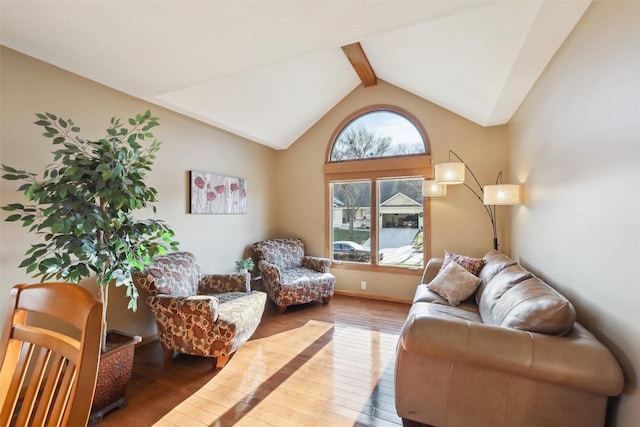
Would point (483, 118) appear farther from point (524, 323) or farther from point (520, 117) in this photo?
point (524, 323)

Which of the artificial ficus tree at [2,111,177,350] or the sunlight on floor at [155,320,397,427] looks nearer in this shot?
the artificial ficus tree at [2,111,177,350]

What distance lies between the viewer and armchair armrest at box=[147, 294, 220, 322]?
7.98 ft

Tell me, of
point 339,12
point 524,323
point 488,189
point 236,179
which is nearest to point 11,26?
point 339,12

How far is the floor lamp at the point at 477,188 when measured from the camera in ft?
10.0

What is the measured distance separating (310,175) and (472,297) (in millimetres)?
3046

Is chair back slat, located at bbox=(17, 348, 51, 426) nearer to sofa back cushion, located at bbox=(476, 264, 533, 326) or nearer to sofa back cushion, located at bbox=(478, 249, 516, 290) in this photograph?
sofa back cushion, located at bbox=(476, 264, 533, 326)

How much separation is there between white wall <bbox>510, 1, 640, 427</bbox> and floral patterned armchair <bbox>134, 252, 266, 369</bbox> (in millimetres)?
2469

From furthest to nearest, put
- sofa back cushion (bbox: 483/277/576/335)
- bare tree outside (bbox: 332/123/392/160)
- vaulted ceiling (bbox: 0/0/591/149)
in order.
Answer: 1. bare tree outside (bbox: 332/123/392/160)
2. vaulted ceiling (bbox: 0/0/591/149)
3. sofa back cushion (bbox: 483/277/576/335)

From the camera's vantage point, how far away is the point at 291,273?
14.1ft

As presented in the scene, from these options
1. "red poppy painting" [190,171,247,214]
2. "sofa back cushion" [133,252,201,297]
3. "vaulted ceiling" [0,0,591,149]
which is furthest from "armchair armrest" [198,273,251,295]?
"vaulted ceiling" [0,0,591,149]

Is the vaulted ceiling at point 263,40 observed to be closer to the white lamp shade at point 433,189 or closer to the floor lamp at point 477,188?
the floor lamp at point 477,188

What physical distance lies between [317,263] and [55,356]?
148 inches

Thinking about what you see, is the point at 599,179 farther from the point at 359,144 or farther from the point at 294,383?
the point at 359,144

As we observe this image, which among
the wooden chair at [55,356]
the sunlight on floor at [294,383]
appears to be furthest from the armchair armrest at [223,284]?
the wooden chair at [55,356]
